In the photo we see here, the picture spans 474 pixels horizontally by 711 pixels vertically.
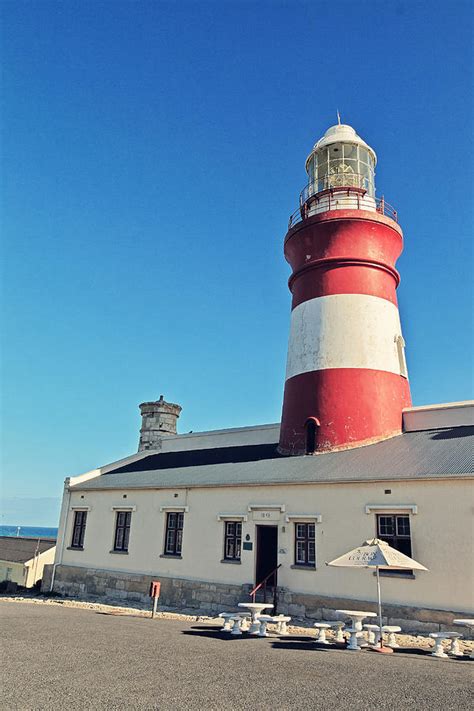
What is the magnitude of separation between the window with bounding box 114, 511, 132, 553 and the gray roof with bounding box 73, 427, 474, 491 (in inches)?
42.8

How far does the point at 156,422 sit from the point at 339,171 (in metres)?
16.0

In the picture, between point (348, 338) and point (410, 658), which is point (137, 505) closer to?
point (348, 338)

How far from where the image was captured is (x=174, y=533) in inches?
690

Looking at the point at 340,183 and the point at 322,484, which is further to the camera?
the point at 340,183

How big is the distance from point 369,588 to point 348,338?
310 inches

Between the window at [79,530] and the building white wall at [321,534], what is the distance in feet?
3.11

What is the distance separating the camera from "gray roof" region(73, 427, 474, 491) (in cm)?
1285

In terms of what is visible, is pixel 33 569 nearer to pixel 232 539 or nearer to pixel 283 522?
pixel 232 539

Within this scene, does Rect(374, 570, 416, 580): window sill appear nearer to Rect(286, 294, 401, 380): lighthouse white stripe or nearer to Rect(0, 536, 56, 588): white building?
Rect(286, 294, 401, 380): lighthouse white stripe

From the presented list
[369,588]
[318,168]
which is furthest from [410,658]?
[318,168]

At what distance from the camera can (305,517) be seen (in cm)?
1423

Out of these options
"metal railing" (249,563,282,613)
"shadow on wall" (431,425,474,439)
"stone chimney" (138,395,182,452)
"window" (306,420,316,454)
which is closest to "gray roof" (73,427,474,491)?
"shadow on wall" (431,425,474,439)

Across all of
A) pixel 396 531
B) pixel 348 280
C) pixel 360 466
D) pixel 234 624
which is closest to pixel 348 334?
pixel 348 280

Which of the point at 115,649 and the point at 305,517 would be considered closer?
the point at 115,649
